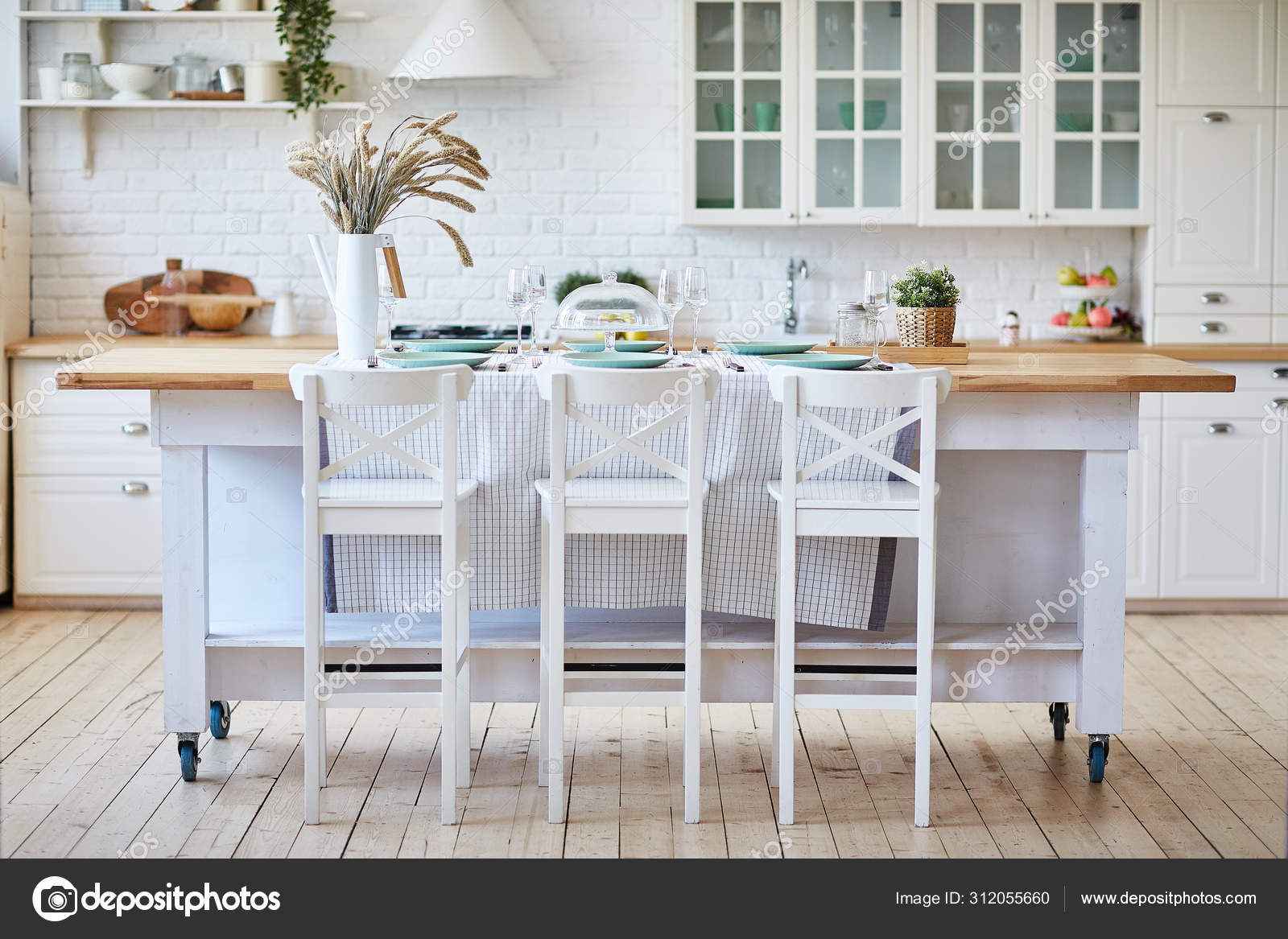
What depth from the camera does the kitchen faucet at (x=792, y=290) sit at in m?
4.98

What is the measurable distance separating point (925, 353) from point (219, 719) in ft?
6.27

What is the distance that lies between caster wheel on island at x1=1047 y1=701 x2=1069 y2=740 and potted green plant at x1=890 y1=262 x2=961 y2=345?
3.11 feet

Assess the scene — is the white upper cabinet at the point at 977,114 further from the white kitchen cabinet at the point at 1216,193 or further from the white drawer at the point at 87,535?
the white drawer at the point at 87,535

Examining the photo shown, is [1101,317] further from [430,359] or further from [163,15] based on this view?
[163,15]

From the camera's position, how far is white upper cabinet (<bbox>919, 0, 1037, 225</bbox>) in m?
4.66

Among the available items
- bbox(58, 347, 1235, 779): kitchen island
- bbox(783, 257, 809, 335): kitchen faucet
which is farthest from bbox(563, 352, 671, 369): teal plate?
bbox(783, 257, 809, 335): kitchen faucet

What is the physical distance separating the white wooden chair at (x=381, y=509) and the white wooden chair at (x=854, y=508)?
66 centimetres

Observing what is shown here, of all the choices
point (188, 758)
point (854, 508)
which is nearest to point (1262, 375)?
point (854, 508)

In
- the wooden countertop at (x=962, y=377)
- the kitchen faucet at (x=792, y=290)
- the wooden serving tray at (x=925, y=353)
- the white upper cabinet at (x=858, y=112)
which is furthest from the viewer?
the kitchen faucet at (x=792, y=290)

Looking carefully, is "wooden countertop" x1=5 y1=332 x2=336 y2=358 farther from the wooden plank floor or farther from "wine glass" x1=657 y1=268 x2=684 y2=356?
"wine glass" x1=657 y1=268 x2=684 y2=356

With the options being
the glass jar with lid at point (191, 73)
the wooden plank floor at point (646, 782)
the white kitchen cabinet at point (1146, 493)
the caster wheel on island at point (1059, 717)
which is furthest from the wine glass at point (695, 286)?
the glass jar with lid at point (191, 73)
